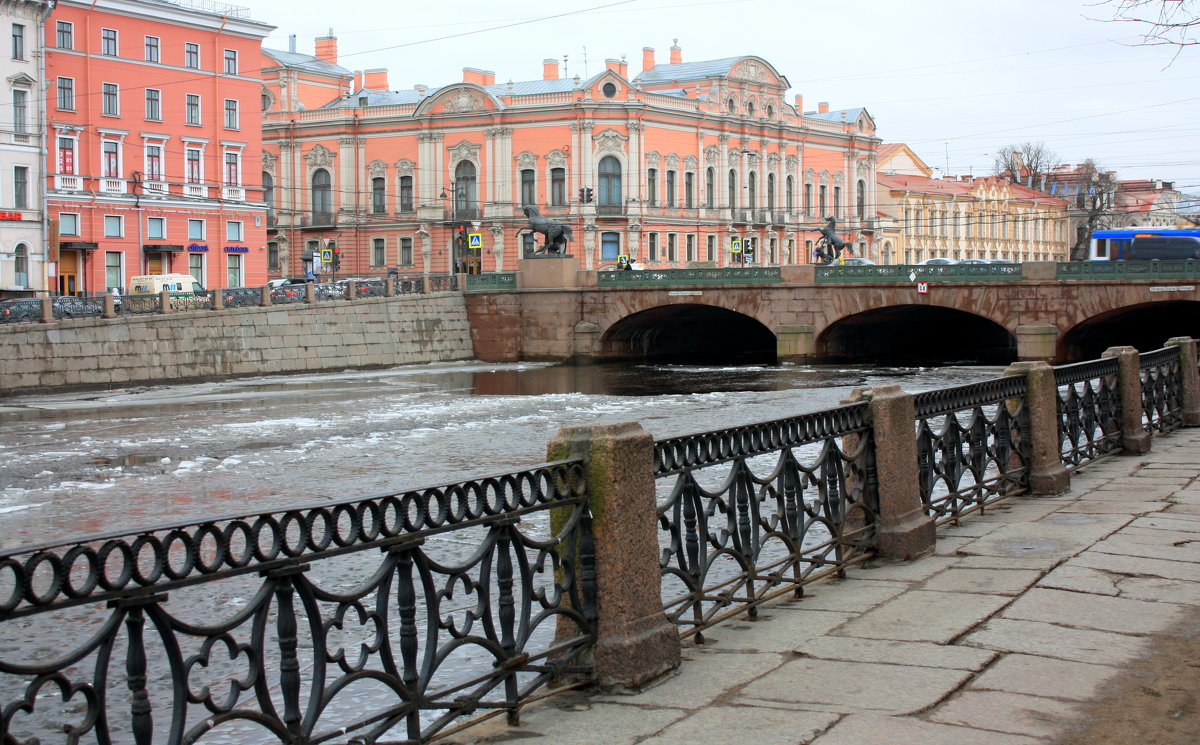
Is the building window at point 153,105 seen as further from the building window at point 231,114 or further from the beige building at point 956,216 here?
the beige building at point 956,216

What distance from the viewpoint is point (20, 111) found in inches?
1704

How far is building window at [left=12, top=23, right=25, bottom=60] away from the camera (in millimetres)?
42969

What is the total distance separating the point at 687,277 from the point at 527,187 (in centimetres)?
2032

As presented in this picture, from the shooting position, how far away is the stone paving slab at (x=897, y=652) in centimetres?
560

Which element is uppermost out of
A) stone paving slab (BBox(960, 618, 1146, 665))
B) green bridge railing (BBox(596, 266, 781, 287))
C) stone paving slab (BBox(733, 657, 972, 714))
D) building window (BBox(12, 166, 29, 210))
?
building window (BBox(12, 166, 29, 210))

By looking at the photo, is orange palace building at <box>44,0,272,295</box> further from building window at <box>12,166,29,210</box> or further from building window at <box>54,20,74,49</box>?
building window at <box>12,166,29,210</box>

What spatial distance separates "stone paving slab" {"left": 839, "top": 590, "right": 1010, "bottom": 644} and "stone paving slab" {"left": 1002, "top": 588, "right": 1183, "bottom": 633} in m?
0.16

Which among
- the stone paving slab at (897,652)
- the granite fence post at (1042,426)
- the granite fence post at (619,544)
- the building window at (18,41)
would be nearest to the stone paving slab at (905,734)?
the stone paving slab at (897,652)

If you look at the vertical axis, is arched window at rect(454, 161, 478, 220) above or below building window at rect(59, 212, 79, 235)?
above

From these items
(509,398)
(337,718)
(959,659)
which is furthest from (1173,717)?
(509,398)

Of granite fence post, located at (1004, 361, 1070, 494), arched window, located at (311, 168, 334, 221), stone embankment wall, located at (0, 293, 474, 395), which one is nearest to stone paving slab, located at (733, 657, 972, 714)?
granite fence post, located at (1004, 361, 1070, 494)

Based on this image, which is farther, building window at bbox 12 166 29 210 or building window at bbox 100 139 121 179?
building window at bbox 100 139 121 179

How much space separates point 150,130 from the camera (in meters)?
48.3

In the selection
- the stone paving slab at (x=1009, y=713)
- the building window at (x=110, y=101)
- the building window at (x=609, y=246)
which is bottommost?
the stone paving slab at (x=1009, y=713)
